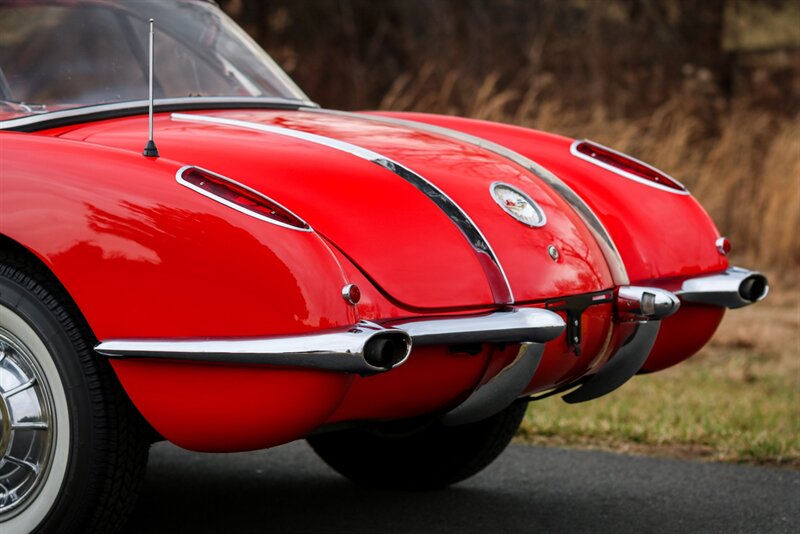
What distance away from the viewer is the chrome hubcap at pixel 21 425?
9.25 ft

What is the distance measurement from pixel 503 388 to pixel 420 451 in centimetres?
110

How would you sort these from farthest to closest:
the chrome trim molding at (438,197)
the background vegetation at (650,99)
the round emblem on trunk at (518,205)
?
the background vegetation at (650,99)
the round emblem on trunk at (518,205)
the chrome trim molding at (438,197)

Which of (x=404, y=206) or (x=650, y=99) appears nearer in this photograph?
(x=404, y=206)

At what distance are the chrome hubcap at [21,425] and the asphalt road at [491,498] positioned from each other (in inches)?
25.2

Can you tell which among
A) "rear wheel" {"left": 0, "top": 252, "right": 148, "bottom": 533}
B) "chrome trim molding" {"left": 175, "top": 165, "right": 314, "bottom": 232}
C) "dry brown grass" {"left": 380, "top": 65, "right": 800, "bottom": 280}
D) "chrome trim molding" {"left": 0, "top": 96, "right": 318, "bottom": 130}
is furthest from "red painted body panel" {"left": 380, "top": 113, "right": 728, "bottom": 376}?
"dry brown grass" {"left": 380, "top": 65, "right": 800, "bottom": 280}

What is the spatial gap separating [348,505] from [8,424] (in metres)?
1.23

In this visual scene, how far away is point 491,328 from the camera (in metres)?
2.71

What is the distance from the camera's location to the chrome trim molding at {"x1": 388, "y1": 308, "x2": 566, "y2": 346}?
264 centimetres

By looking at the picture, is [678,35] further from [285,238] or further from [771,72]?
[285,238]

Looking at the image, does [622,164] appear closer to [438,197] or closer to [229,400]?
[438,197]

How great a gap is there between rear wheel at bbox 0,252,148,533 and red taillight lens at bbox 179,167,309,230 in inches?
16.4

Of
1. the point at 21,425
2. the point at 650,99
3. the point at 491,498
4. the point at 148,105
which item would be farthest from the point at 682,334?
the point at 650,99

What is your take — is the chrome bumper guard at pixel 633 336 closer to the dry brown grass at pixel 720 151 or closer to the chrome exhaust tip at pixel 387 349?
the chrome exhaust tip at pixel 387 349

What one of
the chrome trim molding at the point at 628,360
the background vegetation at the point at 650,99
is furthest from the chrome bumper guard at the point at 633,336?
the background vegetation at the point at 650,99
